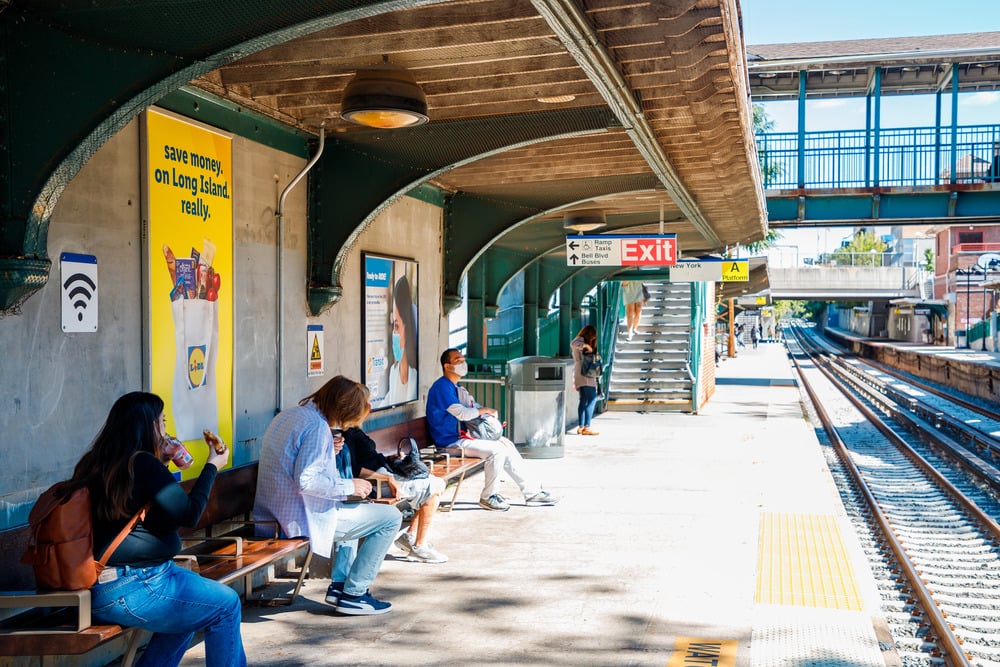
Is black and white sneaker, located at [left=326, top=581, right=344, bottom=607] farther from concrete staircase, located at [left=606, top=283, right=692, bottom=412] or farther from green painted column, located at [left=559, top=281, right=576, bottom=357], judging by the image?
concrete staircase, located at [left=606, top=283, right=692, bottom=412]

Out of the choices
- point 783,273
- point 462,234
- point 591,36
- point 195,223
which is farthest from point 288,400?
point 783,273

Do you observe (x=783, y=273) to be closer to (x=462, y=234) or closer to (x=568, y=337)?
(x=568, y=337)

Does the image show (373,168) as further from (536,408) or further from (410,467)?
(536,408)

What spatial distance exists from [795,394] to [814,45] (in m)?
9.15

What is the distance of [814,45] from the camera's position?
25.8 meters

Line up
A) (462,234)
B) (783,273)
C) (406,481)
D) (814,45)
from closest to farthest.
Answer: (406,481)
(462,234)
(814,45)
(783,273)

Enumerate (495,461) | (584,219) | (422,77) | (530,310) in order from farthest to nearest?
1. (530,310)
2. (584,219)
3. (495,461)
4. (422,77)

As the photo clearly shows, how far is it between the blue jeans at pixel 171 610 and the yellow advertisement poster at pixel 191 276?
166 cm

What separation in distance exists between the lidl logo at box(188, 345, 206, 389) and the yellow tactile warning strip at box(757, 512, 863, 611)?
352 centimetres

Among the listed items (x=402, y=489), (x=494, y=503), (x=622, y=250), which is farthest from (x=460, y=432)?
(x=622, y=250)

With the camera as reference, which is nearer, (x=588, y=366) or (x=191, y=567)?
(x=191, y=567)

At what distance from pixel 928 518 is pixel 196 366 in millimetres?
8760

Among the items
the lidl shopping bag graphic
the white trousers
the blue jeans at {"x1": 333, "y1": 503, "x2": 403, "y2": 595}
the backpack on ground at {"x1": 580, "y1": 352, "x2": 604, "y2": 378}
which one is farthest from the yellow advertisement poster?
the backpack on ground at {"x1": 580, "y1": 352, "x2": 604, "y2": 378}

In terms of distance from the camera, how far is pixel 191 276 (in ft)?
18.5
